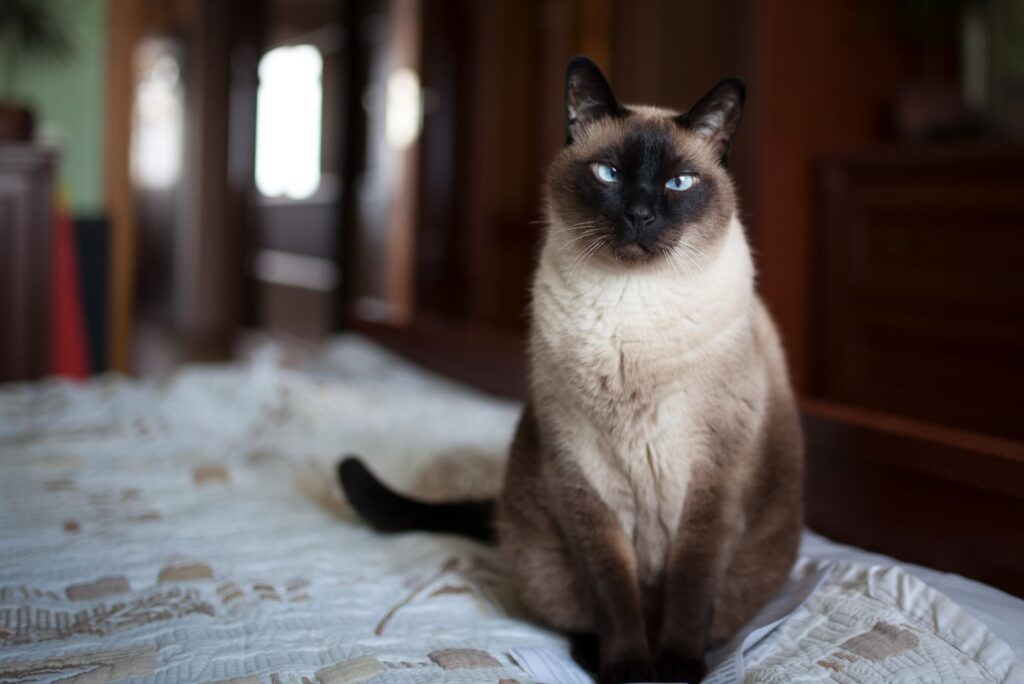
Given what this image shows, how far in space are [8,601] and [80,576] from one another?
0.12m

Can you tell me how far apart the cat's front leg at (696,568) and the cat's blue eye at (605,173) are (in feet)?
1.29

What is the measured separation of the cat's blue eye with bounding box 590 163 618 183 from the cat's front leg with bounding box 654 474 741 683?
0.39 m

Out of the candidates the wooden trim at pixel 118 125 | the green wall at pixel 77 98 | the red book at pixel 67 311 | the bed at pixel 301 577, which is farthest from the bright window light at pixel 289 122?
the bed at pixel 301 577

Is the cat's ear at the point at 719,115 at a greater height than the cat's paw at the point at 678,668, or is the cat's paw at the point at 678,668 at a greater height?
the cat's ear at the point at 719,115

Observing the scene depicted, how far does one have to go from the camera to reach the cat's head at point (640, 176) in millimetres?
1179

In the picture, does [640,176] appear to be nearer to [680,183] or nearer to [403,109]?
[680,183]

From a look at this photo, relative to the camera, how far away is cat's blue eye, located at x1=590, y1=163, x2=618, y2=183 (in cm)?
122

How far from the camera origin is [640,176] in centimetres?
120

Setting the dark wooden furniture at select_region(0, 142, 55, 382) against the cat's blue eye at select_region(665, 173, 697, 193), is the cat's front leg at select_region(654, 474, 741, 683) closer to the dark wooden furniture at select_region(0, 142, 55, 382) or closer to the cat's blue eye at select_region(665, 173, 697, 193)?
the cat's blue eye at select_region(665, 173, 697, 193)

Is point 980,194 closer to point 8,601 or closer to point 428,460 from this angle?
point 428,460

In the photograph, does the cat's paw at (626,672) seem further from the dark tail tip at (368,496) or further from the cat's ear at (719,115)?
the cat's ear at (719,115)

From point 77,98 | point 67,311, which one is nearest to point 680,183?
point 67,311

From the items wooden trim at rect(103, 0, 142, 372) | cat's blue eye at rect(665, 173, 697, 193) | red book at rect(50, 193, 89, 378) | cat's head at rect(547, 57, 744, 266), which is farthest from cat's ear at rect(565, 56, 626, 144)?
wooden trim at rect(103, 0, 142, 372)

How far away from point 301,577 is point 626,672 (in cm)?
51
